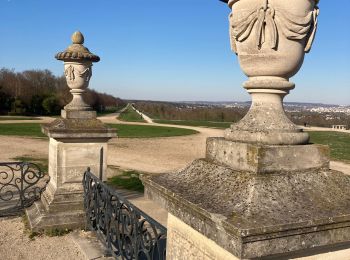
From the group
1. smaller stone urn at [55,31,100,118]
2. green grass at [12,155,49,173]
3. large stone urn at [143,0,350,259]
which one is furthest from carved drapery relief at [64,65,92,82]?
green grass at [12,155,49,173]

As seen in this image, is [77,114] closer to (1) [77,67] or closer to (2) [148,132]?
(1) [77,67]

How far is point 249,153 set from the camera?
6.44ft

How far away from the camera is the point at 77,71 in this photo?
6137mm

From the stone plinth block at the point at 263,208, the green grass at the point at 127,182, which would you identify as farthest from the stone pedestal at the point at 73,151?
the stone plinth block at the point at 263,208

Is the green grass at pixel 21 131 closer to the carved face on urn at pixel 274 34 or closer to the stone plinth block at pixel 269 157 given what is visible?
the stone plinth block at pixel 269 157

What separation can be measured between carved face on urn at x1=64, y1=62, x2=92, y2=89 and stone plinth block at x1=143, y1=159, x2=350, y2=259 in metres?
4.42

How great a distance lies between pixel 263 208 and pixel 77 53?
5.11 meters

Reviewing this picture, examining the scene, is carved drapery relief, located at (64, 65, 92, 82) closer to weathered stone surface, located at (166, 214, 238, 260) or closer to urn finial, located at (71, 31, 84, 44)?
urn finial, located at (71, 31, 84, 44)

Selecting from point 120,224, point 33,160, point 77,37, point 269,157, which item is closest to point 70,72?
point 77,37

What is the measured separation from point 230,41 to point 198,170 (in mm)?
845

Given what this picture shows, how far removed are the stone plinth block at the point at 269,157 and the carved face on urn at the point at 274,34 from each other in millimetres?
424

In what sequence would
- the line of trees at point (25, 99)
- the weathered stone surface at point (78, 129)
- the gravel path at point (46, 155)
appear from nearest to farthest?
the gravel path at point (46, 155) < the weathered stone surface at point (78, 129) < the line of trees at point (25, 99)

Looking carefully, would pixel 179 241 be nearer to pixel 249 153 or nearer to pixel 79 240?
pixel 249 153

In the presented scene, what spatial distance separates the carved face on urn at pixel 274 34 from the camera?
6.34ft
